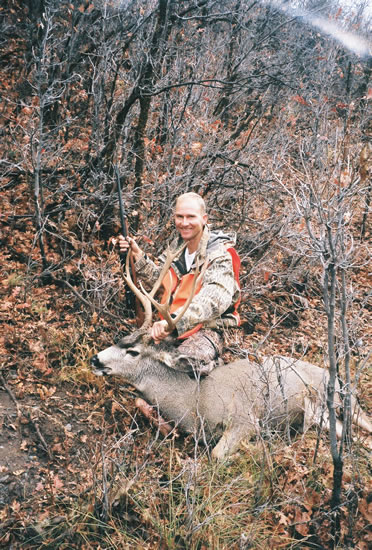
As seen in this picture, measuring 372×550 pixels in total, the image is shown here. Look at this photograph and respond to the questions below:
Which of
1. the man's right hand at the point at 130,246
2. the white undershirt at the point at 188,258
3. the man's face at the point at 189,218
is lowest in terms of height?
the man's right hand at the point at 130,246

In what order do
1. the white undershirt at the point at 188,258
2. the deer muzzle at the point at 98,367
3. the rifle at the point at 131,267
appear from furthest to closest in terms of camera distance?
the rifle at the point at 131,267
the white undershirt at the point at 188,258
the deer muzzle at the point at 98,367

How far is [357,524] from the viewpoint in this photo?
3.04m

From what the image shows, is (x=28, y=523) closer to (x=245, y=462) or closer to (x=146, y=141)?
(x=245, y=462)

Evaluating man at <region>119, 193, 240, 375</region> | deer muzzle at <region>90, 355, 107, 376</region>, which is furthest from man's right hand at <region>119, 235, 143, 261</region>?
deer muzzle at <region>90, 355, 107, 376</region>

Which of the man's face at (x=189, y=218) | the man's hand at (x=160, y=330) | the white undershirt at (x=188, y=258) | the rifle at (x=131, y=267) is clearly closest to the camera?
the man's hand at (x=160, y=330)

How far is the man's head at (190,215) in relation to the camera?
13.5 feet

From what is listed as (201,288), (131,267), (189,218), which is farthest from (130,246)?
(201,288)

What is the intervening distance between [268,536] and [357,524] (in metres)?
0.61

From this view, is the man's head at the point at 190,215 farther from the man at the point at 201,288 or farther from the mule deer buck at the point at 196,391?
the mule deer buck at the point at 196,391

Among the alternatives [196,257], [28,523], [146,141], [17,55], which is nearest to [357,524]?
[28,523]

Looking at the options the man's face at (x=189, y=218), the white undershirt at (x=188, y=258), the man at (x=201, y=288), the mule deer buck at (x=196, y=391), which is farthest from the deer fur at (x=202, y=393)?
the man's face at (x=189, y=218)

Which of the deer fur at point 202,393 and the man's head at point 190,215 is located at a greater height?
the man's head at point 190,215

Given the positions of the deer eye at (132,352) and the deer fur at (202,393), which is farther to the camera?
the deer eye at (132,352)

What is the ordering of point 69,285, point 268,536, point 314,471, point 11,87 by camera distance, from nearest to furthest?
point 268,536
point 314,471
point 69,285
point 11,87
